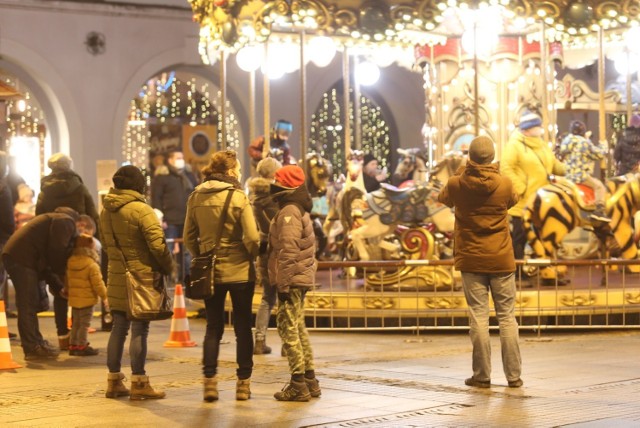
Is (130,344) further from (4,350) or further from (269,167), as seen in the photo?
(269,167)

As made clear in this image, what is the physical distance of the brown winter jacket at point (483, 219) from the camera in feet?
36.2

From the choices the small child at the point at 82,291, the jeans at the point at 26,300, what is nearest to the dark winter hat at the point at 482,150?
the small child at the point at 82,291

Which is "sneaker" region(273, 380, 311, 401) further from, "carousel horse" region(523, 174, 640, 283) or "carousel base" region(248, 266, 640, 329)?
"carousel horse" region(523, 174, 640, 283)

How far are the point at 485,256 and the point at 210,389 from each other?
2316 millimetres

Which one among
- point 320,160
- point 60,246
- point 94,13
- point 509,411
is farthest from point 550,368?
point 94,13

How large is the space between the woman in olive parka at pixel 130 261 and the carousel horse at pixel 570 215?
6981 mm

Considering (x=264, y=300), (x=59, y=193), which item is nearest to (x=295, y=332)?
(x=264, y=300)

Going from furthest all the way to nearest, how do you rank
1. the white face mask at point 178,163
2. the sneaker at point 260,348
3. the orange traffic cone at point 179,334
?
the white face mask at point 178,163 → the orange traffic cone at point 179,334 → the sneaker at point 260,348

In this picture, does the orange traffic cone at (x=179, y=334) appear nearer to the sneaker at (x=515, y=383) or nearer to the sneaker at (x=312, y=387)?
the sneaker at (x=312, y=387)

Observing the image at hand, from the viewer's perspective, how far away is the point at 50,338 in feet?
51.3

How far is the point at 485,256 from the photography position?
11.0m

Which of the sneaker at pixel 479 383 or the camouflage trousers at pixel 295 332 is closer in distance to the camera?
the camouflage trousers at pixel 295 332

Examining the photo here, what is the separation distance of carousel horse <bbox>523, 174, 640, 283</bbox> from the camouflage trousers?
21.3ft

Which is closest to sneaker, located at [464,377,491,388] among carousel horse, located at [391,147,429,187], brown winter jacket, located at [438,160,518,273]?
brown winter jacket, located at [438,160,518,273]
